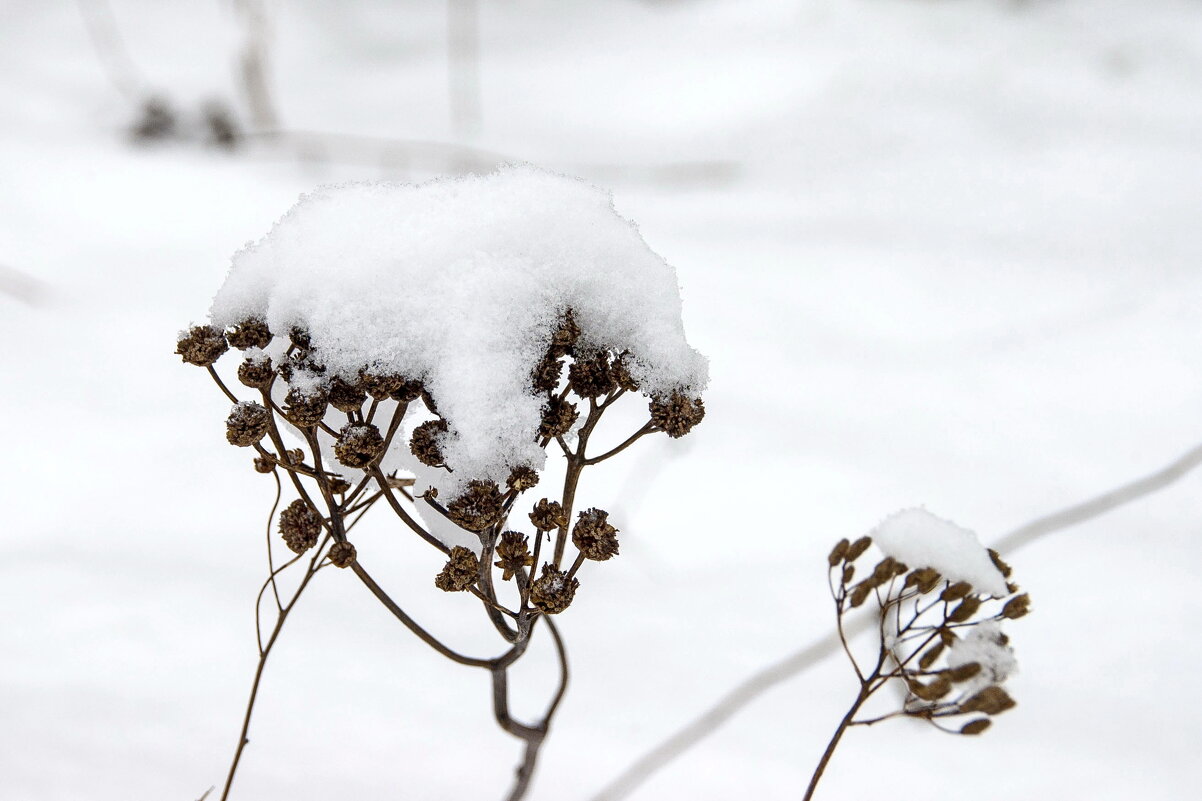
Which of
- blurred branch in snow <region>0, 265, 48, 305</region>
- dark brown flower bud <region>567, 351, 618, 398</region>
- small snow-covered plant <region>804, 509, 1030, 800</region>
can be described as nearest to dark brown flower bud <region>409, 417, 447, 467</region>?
dark brown flower bud <region>567, 351, 618, 398</region>

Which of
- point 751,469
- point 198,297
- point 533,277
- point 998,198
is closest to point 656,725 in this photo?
point 751,469

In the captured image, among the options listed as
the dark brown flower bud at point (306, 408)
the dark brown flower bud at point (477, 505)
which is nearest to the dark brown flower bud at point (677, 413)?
the dark brown flower bud at point (477, 505)

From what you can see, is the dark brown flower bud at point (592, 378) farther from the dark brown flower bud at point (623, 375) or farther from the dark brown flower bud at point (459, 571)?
the dark brown flower bud at point (459, 571)

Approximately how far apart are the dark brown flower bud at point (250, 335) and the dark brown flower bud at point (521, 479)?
0.22 m

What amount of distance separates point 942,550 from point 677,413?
0.23 meters

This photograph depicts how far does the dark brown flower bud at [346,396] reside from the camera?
2.13 feet

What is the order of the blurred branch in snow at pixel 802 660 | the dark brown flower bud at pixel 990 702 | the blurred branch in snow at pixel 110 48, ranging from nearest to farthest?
the dark brown flower bud at pixel 990 702, the blurred branch in snow at pixel 802 660, the blurred branch in snow at pixel 110 48

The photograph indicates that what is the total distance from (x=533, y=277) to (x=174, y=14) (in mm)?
2963

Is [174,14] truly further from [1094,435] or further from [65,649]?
[1094,435]

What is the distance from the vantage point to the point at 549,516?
0.65 metres

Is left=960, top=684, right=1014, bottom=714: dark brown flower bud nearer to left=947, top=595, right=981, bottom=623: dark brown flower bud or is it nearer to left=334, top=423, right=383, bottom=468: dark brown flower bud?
left=947, top=595, right=981, bottom=623: dark brown flower bud

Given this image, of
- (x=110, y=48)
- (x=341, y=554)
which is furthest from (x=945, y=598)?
(x=110, y=48)

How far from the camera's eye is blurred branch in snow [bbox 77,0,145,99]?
104 inches

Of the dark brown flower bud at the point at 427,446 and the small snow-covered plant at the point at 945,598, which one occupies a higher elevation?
the dark brown flower bud at the point at 427,446
